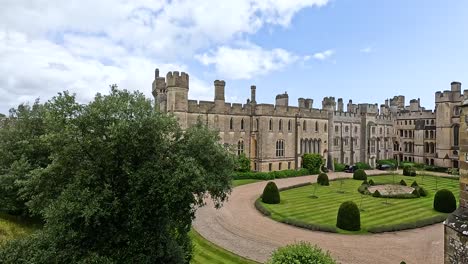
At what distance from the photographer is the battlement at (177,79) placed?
3569 cm

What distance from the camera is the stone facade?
7348 millimetres

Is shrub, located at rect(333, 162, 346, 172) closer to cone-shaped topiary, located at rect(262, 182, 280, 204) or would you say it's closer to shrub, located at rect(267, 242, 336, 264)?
cone-shaped topiary, located at rect(262, 182, 280, 204)

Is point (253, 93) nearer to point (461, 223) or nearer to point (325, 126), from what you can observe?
point (325, 126)

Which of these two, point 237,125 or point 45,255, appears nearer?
point 45,255

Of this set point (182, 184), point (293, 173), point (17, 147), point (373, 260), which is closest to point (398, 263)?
point (373, 260)

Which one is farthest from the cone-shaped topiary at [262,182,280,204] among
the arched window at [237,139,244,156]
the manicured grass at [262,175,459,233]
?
the arched window at [237,139,244,156]

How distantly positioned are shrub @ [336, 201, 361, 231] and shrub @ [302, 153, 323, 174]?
26254 mm

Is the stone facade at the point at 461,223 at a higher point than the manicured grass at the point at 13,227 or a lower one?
higher

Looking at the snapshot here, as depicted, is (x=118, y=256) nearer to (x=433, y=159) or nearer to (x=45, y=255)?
(x=45, y=255)

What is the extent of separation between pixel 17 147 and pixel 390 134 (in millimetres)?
63830

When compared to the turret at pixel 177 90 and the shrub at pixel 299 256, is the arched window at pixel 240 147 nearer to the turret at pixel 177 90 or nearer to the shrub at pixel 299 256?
the turret at pixel 177 90

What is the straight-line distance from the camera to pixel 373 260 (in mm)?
16844

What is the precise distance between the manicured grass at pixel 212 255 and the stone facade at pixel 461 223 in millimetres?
10579

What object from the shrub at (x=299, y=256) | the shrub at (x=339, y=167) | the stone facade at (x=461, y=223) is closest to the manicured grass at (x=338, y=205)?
the shrub at (x=299, y=256)
